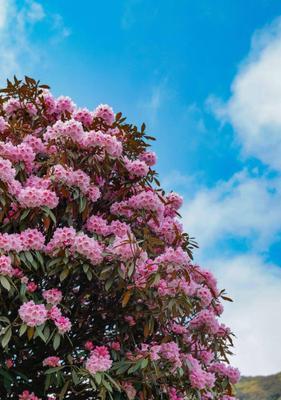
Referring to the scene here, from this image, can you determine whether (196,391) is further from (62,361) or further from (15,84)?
(15,84)

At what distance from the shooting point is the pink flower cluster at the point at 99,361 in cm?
414

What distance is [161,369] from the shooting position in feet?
14.9

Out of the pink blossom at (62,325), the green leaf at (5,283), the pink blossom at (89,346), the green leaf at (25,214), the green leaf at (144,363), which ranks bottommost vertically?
the green leaf at (144,363)

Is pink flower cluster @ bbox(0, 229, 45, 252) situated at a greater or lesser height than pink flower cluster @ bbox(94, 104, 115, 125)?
lesser

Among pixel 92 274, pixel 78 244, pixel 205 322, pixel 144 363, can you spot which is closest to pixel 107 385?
pixel 144 363

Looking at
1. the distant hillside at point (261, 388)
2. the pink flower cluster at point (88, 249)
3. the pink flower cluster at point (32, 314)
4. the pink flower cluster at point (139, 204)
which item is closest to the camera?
the pink flower cluster at point (32, 314)

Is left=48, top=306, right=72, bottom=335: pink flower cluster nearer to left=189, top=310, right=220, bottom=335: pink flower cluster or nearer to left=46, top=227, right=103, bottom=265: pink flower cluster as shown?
left=46, top=227, right=103, bottom=265: pink flower cluster

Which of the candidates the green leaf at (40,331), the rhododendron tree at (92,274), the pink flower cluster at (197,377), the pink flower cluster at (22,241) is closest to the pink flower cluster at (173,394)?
the rhododendron tree at (92,274)

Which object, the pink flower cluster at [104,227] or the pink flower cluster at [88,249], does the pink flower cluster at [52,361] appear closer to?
the pink flower cluster at [88,249]

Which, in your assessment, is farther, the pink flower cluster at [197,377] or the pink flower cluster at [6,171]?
the pink flower cluster at [197,377]

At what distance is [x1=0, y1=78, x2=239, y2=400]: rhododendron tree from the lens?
430 cm

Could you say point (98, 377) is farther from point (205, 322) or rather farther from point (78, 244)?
point (205, 322)

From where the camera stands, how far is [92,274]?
4.54m

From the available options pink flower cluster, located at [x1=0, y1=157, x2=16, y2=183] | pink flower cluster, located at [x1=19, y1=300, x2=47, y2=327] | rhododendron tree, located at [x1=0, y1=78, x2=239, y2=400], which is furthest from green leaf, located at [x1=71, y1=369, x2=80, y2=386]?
pink flower cluster, located at [x1=0, y1=157, x2=16, y2=183]
